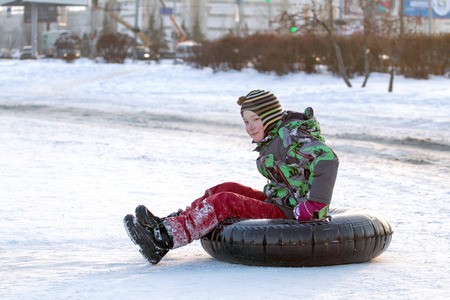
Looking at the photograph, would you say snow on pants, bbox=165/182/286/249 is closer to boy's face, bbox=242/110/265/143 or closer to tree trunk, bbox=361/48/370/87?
boy's face, bbox=242/110/265/143

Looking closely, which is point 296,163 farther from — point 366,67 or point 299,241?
point 366,67

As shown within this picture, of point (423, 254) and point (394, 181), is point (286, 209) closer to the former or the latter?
point (423, 254)

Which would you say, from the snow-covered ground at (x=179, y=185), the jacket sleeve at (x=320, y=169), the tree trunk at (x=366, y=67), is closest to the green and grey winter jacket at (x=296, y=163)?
the jacket sleeve at (x=320, y=169)

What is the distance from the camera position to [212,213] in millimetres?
5629

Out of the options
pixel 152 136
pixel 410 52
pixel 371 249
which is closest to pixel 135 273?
pixel 371 249

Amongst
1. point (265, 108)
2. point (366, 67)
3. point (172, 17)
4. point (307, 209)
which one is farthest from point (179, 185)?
point (172, 17)

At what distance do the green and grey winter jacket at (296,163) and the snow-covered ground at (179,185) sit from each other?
436 mm

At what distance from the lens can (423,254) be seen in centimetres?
603

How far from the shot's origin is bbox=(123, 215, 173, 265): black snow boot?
216 inches

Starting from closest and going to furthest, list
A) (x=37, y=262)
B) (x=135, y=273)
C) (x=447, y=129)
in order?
(x=135, y=273) → (x=37, y=262) → (x=447, y=129)

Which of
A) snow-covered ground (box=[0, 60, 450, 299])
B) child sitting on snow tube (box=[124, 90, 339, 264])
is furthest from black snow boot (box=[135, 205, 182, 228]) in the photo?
snow-covered ground (box=[0, 60, 450, 299])

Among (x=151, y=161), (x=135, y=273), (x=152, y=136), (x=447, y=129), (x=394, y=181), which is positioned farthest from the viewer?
(x=447, y=129)

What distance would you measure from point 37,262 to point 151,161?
580 cm

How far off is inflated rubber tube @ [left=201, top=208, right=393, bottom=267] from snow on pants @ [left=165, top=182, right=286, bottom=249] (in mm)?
65
